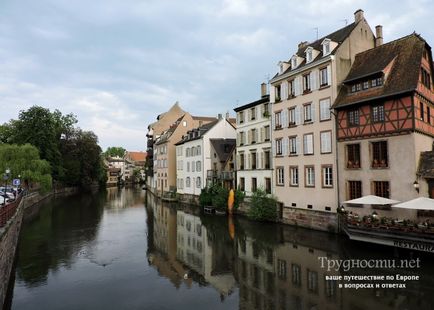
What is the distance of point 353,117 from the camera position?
78.0ft

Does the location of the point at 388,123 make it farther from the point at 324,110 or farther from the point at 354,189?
the point at 324,110

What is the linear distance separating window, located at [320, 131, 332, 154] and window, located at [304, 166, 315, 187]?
6.07 ft

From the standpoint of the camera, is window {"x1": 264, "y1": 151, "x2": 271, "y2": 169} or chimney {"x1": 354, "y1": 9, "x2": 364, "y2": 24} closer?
chimney {"x1": 354, "y1": 9, "x2": 364, "y2": 24}

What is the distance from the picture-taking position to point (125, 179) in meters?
135

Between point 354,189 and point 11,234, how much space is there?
21361 millimetres

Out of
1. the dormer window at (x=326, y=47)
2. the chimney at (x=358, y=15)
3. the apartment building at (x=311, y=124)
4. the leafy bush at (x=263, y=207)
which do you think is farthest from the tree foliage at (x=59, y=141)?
the chimney at (x=358, y=15)

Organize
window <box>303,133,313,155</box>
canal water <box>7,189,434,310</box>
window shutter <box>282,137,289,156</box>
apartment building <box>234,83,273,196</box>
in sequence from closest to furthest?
1. canal water <box>7,189,434,310</box>
2. window <box>303,133,313,155</box>
3. window shutter <box>282,137,289,156</box>
4. apartment building <box>234,83,273,196</box>

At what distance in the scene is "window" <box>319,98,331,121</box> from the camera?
25.7 m

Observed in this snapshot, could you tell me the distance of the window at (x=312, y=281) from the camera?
579 inches

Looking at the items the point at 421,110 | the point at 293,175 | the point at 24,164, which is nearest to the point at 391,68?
the point at 421,110

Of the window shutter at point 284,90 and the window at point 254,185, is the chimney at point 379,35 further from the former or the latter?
the window at point 254,185

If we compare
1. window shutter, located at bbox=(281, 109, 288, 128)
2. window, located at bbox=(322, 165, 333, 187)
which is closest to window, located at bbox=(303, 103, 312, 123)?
window shutter, located at bbox=(281, 109, 288, 128)

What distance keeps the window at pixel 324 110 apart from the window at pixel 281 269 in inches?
475

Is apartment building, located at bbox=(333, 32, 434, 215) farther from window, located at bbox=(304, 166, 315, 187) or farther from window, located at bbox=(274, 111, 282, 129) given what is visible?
window, located at bbox=(274, 111, 282, 129)
